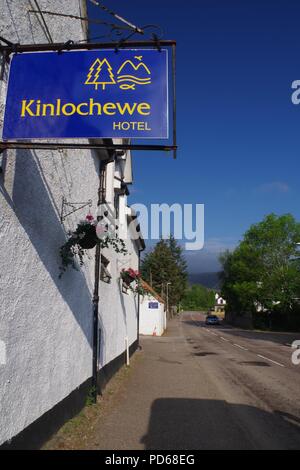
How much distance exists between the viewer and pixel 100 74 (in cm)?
444

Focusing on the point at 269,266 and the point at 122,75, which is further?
the point at 269,266

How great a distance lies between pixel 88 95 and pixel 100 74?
0.27 meters

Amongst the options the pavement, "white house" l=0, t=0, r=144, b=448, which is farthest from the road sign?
"white house" l=0, t=0, r=144, b=448

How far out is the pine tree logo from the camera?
14.4 ft

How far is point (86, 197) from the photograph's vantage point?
8258mm

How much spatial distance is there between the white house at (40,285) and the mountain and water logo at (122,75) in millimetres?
920

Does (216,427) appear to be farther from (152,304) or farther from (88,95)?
(152,304)

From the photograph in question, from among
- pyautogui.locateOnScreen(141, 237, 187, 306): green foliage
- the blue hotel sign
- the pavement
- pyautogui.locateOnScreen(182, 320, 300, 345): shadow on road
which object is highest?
pyautogui.locateOnScreen(141, 237, 187, 306): green foliage

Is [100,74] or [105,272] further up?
[100,74]

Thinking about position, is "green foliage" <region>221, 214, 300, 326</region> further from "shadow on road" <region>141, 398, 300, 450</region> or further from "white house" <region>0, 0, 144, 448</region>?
"white house" <region>0, 0, 144, 448</region>

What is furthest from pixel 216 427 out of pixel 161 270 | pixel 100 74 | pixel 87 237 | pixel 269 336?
pixel 161 270

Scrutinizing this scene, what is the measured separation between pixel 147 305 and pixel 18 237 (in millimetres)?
30735

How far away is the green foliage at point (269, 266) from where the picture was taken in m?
48.0

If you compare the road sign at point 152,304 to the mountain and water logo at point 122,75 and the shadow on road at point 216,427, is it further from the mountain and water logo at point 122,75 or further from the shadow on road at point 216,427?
the mountain and water logo at point 122,75
